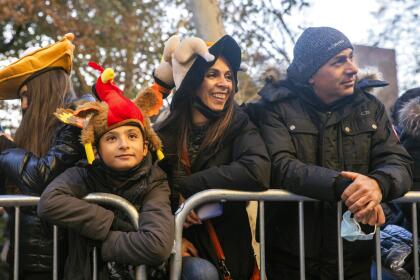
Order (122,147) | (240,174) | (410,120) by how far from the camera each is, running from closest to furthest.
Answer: (122,147) < (240,174) < (410,120)

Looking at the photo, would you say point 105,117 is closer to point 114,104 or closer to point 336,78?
point 114,104

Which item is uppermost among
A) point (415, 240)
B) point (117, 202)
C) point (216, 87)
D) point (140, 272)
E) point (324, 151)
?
point (216, 87)

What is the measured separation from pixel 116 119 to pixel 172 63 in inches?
29.5

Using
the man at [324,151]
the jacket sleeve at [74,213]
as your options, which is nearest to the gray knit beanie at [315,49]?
the man at [324,151]

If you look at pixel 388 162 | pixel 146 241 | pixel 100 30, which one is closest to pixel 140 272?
pixel 146 241

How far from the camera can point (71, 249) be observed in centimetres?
290

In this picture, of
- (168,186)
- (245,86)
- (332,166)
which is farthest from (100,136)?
(245,86)

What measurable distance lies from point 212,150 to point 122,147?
23.0 inches

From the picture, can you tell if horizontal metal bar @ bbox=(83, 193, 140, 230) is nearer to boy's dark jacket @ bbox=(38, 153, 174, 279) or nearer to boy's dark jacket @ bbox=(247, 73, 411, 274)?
boy's dark jacket @ bbox=(38, 153, 174, 279)

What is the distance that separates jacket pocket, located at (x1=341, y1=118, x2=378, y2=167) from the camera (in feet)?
10.4

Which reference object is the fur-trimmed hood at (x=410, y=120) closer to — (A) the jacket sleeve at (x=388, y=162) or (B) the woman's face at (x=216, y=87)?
(A) the jacket sleeve at (x=388, y=162)

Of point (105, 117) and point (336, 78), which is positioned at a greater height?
point (336, 78)

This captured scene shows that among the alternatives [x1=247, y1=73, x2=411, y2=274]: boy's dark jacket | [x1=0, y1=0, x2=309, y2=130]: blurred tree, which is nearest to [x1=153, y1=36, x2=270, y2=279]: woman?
[x1=247, y1=73, x2=411, y2=274]: boy's dark jacket

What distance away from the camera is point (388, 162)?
3076mm
